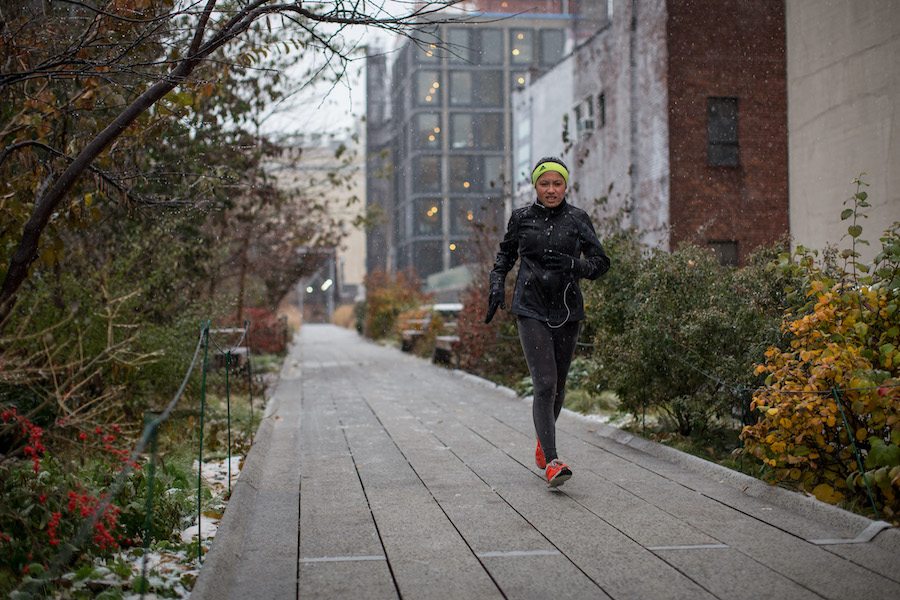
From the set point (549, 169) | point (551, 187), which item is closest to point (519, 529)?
point (551, 187)

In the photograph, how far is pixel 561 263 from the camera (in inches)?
225

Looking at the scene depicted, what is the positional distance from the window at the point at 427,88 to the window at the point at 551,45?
28.1 ft

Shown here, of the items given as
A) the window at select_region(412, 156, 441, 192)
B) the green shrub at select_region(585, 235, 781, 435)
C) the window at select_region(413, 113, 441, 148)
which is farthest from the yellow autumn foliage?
the window at select_region(413, 113, 441, 148)

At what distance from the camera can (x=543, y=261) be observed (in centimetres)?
581

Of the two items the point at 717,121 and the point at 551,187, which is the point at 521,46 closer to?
the point at 717,121

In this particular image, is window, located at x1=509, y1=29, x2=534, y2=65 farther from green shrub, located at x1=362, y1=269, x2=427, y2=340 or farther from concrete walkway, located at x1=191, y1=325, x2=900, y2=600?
concrete walkway, located at x1=191, y1=325, x2=900, y2=600

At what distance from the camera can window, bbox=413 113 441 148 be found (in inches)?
2697

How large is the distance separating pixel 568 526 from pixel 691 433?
113 inches

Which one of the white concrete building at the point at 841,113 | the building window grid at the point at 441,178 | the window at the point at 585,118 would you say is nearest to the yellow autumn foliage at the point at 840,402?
the white concrete building at the point at 841,113

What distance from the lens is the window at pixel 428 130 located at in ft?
225

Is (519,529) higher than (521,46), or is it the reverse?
(521,46)

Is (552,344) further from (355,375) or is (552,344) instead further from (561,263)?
(355,375)

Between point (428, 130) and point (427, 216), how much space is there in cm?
678

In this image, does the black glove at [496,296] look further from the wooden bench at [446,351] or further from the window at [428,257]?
the window at [428,257]
